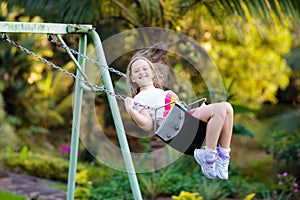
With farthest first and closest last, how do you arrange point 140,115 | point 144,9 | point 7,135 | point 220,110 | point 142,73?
point 7,135
point 144,9
point 142,73
point 140,115
point 220,110

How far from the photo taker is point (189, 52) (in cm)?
498

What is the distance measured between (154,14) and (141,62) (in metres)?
2.73

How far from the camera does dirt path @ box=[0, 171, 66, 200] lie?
5109mm

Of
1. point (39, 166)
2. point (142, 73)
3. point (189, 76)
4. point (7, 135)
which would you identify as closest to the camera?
point (142, 73)

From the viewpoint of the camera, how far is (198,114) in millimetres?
2721

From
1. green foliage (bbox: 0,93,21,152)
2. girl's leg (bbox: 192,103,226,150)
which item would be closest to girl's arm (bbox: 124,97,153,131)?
girl's leg (bbox: 192,103,226,150)

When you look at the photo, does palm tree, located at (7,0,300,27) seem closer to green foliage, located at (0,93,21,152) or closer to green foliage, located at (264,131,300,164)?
green foliage, located at (264,131,300,164)

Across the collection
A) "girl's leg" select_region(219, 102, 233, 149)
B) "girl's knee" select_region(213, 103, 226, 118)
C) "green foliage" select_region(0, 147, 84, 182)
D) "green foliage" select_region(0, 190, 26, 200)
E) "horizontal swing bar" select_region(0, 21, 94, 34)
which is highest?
"horizontal swing bar" select_region(0, 21, 94, 34)

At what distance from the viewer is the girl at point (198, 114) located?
2.66 m

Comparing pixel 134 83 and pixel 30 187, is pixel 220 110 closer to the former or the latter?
pixel 134 83

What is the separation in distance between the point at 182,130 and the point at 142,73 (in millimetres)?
450

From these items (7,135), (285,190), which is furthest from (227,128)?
(7,135)

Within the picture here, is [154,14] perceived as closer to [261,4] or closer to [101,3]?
[101,3]

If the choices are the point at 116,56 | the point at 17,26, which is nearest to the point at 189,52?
the point at 116,56
